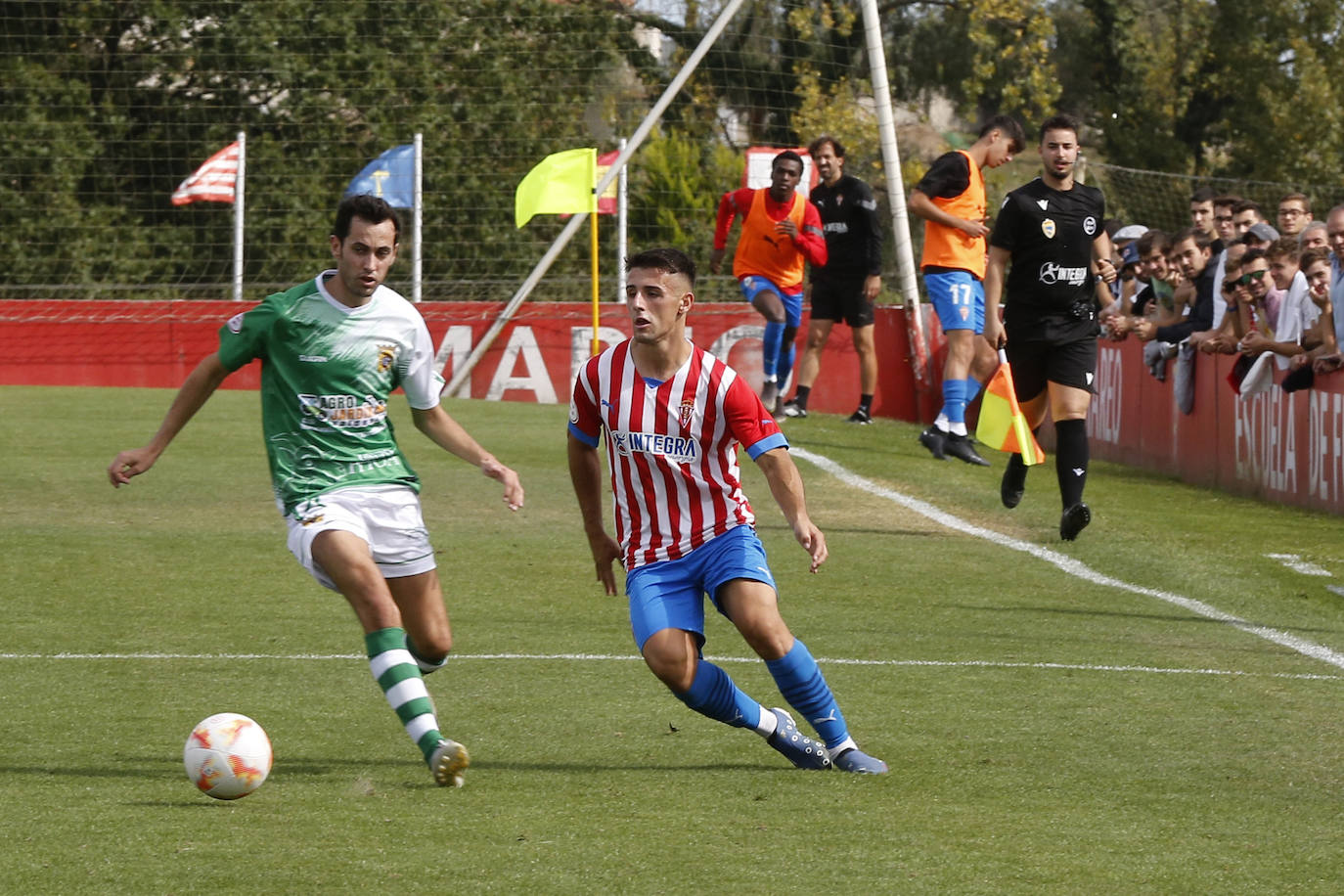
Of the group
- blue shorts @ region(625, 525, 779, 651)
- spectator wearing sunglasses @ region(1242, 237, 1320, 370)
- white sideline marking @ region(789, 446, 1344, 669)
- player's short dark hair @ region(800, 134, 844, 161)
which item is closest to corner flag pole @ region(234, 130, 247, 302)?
player's short dark hair @ region(800, 134, 844, 161)

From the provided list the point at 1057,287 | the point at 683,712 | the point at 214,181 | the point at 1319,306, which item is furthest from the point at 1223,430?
the point at 214,181

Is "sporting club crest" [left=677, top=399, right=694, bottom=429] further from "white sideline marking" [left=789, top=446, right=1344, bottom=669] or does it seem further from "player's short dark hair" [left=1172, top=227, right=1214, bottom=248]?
"player's short dark hair" [left=1172, top=227, right=1214, bottom=248]

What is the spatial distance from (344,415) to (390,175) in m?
17.6

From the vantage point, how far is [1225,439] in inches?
564

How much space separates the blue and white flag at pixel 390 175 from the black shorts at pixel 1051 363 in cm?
1320

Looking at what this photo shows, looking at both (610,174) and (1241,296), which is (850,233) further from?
(1241,296)

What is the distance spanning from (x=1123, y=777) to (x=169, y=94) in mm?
22519

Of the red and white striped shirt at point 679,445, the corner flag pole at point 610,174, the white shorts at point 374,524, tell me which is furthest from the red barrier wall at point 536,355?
the white shorts at point 374,524

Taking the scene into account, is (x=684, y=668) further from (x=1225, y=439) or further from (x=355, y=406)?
(x=1225, y=439)

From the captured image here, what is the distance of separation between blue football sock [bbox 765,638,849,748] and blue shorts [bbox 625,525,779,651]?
253 mm

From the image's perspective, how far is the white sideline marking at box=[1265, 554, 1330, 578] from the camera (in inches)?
393

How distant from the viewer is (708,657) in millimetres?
7488

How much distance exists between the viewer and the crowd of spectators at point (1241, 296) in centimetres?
1236

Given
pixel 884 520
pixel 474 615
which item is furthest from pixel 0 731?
pixel 884 520
